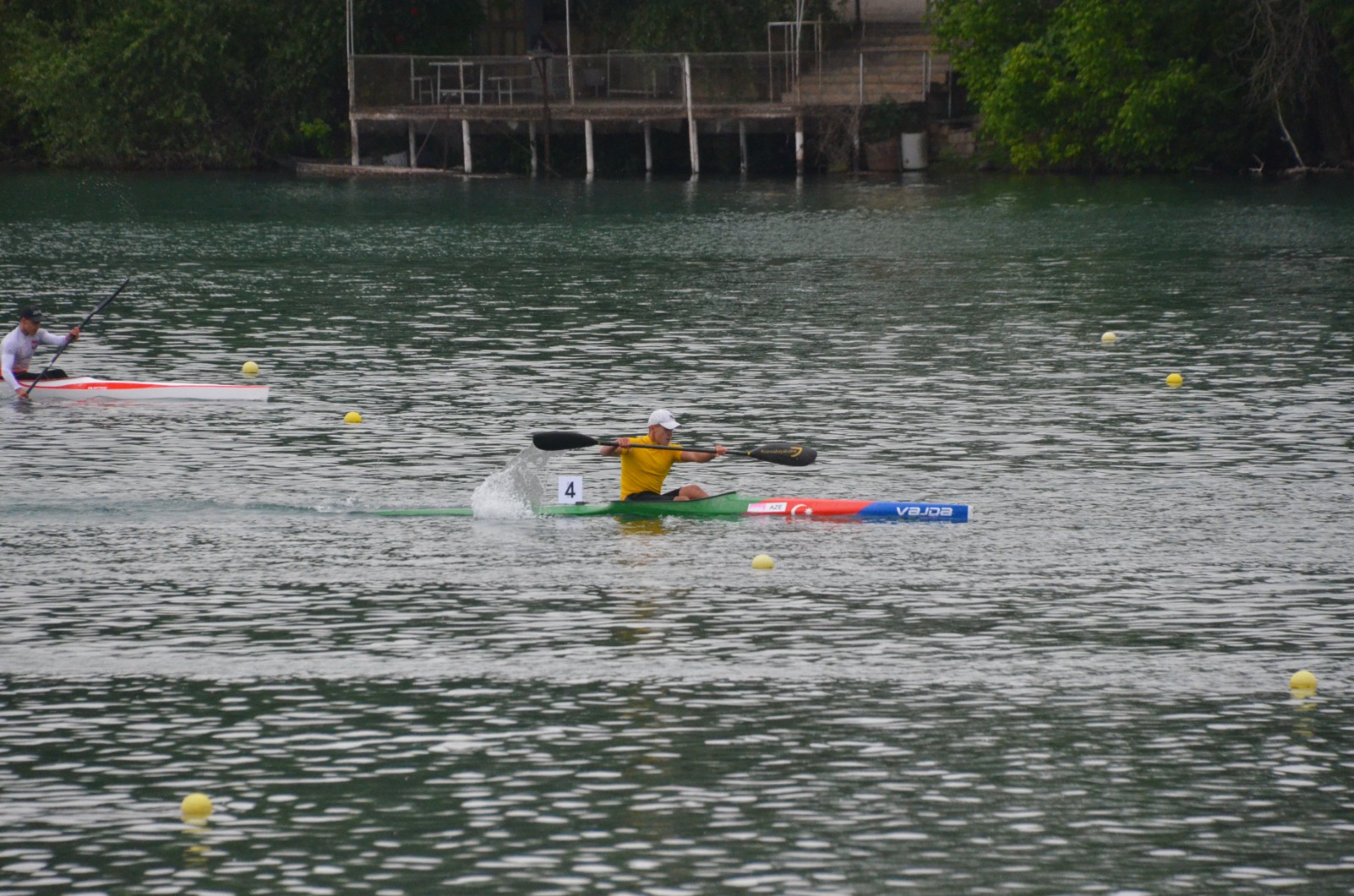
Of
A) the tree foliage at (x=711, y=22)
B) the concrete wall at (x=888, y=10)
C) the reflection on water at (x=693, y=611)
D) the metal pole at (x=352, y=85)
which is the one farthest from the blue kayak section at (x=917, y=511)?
the concrete wall at (x=888, y=10)

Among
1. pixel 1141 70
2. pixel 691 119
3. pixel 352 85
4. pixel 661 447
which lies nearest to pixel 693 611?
pixel 661 447

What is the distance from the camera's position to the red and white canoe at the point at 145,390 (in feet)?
82.0

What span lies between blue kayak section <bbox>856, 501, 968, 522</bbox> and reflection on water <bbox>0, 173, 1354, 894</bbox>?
235 millimetres

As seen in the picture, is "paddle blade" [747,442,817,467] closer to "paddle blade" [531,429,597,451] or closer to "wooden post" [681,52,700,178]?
"paddle blade" [531,429,597,451]

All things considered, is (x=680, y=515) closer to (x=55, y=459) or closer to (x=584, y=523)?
(x=584, y=523)

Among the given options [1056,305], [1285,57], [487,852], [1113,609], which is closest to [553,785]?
[487,852]

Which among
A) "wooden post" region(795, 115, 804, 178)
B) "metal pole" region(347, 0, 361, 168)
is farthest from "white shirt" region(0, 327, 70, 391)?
"metal pole" region(347, 0, 361, 168)

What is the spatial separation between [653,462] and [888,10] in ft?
162

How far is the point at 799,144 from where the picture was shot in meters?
62.6

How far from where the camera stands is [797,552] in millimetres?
17297

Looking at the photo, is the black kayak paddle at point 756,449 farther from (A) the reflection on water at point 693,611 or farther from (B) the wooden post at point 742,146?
(B) the wooden post at point 742,146

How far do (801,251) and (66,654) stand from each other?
29521 millimetres

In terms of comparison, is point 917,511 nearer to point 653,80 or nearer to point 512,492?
point 512,492

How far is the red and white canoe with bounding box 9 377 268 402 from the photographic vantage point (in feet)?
82.0
